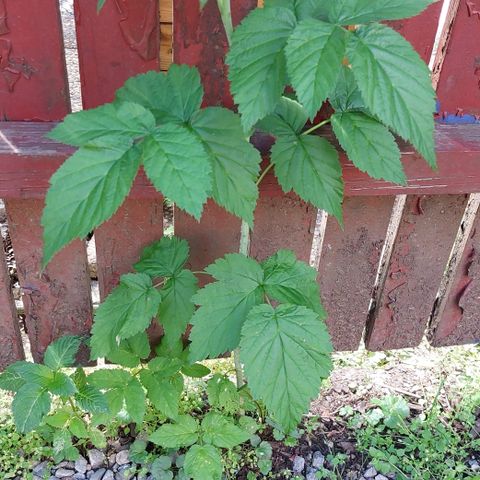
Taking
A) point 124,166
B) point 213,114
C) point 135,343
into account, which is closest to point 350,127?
point 213,114

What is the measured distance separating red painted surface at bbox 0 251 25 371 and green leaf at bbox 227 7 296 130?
1.00 meters

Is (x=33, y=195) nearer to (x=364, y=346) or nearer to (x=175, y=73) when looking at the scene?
(x=175, y=73)

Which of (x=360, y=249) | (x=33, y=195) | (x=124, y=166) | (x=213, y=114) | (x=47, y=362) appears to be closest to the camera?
(x=124, y=166)

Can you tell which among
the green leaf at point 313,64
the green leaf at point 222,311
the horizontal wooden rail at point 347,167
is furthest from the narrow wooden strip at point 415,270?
the green leaf at point 313,64

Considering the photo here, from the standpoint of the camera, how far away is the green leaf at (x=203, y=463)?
162 centimetres

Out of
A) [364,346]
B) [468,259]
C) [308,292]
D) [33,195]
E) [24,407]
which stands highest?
[33,195]

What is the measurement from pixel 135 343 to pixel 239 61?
39.7 inches

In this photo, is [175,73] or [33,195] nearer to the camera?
[175,73]

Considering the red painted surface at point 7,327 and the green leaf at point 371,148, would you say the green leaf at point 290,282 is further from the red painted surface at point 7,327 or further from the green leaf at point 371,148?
the red painted surface at point 7,327

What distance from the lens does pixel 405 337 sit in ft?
7.27

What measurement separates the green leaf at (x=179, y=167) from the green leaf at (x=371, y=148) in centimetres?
37

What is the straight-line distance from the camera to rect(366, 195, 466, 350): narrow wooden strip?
1877 millimetres

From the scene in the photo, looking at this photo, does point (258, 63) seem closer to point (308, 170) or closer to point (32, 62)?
point (308, 170)

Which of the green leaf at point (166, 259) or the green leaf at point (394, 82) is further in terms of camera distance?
the green leaf at point (166, 259)
